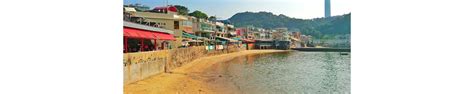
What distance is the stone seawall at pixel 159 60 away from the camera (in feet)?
10.9

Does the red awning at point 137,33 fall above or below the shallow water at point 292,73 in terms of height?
above

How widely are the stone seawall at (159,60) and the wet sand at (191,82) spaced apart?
1.6 inches

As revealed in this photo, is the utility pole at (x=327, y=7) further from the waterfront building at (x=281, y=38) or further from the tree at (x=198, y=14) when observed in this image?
the tree at (x=198, y=14)

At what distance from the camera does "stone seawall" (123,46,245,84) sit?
131 inches

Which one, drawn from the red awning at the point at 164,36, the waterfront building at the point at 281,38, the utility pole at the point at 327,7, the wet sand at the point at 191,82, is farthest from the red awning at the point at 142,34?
the utility pole at the point at 327,7

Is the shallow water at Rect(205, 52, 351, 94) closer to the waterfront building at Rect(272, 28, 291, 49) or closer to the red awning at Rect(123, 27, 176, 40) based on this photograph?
the waterfront building at Rect(272, 28, 291, 49)

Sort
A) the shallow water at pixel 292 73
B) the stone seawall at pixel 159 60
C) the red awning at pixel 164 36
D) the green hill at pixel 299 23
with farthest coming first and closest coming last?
the stone seawall at pixel 159 60 → the red awning at pixel 164 36 → the shallow water at pixel 292 73 → the green hill at pixel 299 23

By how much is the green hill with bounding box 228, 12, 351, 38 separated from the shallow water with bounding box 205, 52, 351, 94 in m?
0.16

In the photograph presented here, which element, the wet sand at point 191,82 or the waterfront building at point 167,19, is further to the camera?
the wet sand at point 191,82

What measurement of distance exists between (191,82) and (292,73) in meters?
0.76
